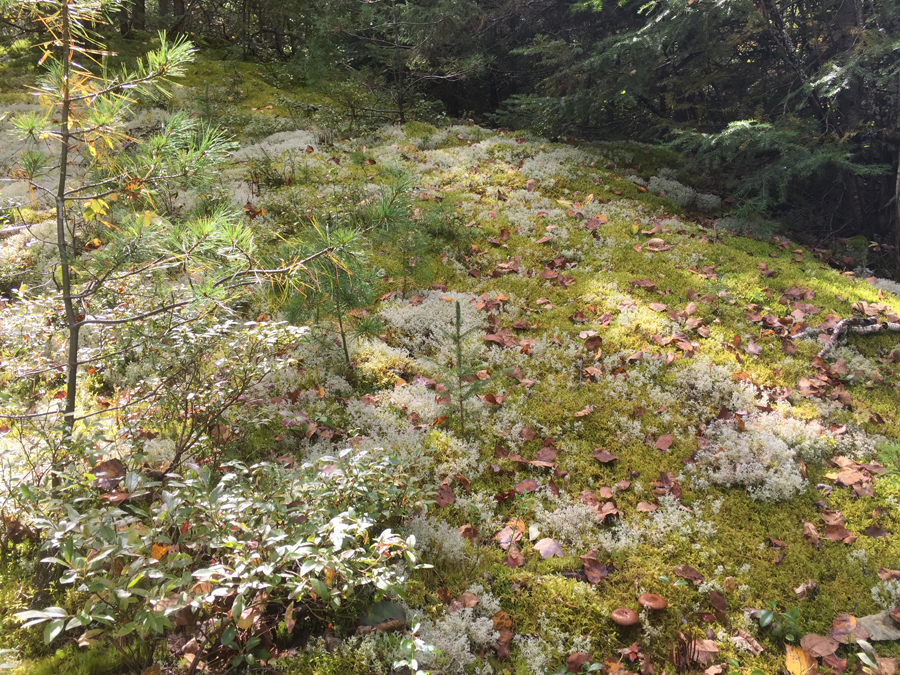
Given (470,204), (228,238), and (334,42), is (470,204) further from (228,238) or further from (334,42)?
(334,42)

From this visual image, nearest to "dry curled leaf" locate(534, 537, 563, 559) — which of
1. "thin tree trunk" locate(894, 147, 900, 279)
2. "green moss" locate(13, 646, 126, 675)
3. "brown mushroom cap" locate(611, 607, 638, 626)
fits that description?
"brown mushroom cap" locate(611, 607, 638, 626)

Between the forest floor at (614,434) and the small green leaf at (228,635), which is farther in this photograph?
the forest floor at (614,434)

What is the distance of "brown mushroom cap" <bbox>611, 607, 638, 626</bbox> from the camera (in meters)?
2.94

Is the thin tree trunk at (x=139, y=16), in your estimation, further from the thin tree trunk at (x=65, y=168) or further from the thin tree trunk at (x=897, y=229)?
the thin tree trunk at (x=897, y=229)

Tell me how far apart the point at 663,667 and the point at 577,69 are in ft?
30.0

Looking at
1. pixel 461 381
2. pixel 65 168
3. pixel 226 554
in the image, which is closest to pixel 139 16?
pixel 65 168

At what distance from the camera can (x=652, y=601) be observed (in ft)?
9.98

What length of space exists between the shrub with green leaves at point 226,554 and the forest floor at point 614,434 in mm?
369

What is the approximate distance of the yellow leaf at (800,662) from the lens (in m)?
2.71

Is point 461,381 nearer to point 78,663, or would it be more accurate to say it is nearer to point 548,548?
point 548,548

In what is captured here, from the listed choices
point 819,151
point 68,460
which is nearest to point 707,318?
point 819,151

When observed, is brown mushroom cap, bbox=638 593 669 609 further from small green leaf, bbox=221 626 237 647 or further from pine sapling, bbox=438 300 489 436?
small green leaf, bbox=221 626 237 647

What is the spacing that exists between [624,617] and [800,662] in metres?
0.98

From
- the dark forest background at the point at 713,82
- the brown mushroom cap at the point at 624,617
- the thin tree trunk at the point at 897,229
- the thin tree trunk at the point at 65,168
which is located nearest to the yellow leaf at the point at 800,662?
the brown mushroom cap at the point at 624,617
